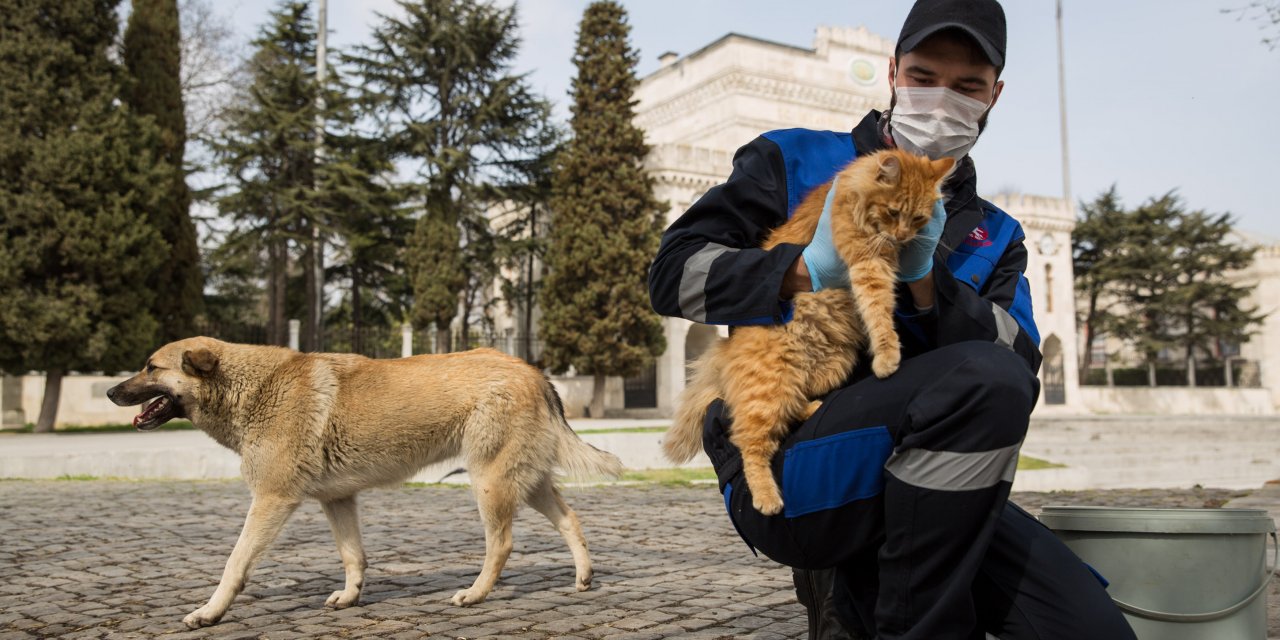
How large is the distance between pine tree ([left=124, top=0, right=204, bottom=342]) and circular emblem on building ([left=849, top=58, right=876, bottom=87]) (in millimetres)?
30768

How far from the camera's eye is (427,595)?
203 inches

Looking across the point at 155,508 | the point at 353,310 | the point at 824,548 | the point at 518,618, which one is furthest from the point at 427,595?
the point at 353,310

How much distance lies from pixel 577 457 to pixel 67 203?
21.5 m

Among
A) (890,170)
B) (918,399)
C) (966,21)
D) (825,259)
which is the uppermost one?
(966,21)

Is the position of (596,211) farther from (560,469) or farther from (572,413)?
(560,469)

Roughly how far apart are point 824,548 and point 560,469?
10.6 ft

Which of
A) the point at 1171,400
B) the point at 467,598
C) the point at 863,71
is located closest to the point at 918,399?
the point at 467,598

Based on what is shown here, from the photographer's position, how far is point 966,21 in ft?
8.55

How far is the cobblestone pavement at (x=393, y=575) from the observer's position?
436 cm

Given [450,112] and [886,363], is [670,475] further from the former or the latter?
[450,112]

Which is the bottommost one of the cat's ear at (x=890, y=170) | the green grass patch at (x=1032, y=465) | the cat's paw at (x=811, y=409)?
the green grass patch at (x=1032, y=465)

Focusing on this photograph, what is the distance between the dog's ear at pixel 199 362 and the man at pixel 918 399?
3174mm

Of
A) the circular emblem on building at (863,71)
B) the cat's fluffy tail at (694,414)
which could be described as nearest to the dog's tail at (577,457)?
the cat's fluffy tail at (694,414)

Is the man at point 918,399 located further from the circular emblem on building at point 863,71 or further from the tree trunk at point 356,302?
the circular emblem on building at point 863,71
